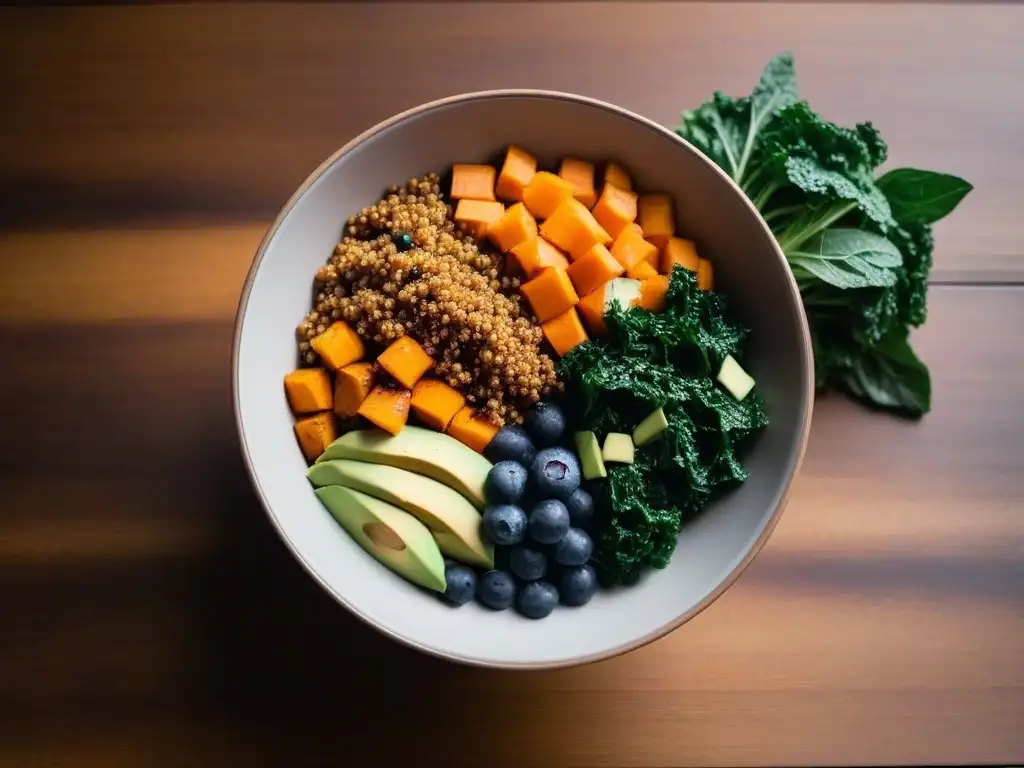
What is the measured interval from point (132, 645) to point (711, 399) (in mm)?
931

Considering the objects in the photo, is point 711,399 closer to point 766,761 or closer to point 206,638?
point 766,761

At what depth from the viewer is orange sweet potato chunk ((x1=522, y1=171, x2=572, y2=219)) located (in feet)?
4.16

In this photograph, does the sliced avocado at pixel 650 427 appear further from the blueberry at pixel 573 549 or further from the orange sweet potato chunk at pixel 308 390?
the orange sweet potato chunk at pixel 308 390

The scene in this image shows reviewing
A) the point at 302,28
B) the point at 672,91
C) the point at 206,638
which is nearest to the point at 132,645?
the point at 206,638

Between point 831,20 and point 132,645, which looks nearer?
point 132,645

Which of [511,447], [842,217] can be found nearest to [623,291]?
[511,447]

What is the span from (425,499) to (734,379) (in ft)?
1.52

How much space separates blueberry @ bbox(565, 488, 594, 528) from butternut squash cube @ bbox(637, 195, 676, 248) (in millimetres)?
387

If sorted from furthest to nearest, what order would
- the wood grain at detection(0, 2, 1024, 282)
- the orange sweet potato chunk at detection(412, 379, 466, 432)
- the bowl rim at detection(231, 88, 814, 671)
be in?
the wood grain at detection(0, 2, 1024, 282), the orange sweet potato chunk at detection(412, 379, 466, 432), the bowl rim at detection(231, 88, 814, 671)

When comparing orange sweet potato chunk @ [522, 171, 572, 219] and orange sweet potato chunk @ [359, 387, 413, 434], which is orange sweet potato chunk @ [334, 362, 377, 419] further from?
orange sweet potato chunk @ [522, 171, 572, 219]

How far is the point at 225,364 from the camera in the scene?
1.40 m

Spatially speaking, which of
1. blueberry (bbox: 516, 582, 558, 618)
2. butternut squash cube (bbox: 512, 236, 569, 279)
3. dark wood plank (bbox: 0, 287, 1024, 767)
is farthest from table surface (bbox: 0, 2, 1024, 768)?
butternut squash cube (bbox: 512, 236, 569, 279)

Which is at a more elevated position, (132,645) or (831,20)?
(831,20)

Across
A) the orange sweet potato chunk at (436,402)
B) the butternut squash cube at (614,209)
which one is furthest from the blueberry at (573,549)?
the butternut squash cube at (614,209)
